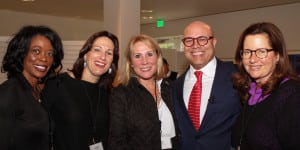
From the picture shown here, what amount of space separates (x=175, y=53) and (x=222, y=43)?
8.03 feet

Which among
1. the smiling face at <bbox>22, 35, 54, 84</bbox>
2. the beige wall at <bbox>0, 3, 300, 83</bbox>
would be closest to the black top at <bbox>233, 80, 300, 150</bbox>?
the smiling face at <bbox>22, 35, 54, 84</bbox>

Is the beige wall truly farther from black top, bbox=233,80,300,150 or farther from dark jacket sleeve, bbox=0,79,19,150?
black top, bbox=233,80,300,150

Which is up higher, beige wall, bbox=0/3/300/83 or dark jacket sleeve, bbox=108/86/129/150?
beige wall, bbox=0/3/300/83

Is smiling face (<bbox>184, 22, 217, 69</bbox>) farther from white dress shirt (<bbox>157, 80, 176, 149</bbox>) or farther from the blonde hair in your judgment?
white dress shirt (<bbox>157, 80, 176, 149</bbox>)

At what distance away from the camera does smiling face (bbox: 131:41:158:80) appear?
2.49 meters

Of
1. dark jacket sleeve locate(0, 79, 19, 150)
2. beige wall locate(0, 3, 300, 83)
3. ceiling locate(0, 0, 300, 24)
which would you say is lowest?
dark jacket sleeve locate(0, 79, 19, 150)

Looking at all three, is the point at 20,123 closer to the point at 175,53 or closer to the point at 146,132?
the point at 146,132

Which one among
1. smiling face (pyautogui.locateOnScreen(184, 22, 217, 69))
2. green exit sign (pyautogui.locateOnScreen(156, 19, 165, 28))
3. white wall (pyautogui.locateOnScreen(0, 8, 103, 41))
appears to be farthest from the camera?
green exit sign (pyautogui.locateOnScreen(156, 19, 165, 28))

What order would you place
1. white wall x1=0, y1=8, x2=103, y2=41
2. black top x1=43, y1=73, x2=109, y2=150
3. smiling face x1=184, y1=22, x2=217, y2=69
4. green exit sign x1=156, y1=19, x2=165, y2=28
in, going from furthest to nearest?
green exit sign x1=156, y1=19, x2=165, y2=28 → white wall x1=0, y1=8, x2=103, y2=41 → smiling face x1=184, y1=22, x2=217, y2=69 → black top x1=43, y1=73, x2=109, y2=150

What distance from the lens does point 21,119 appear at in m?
1.90

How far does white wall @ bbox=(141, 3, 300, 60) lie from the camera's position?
7.04m

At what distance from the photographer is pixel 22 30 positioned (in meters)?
2.16

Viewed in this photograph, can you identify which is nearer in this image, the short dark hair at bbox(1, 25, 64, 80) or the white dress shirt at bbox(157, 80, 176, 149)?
the short dark hair at bbox(1, 25, 64, 80)

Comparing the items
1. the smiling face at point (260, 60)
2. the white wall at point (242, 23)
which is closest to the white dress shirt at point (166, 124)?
the smiling face at point (260, 60)
